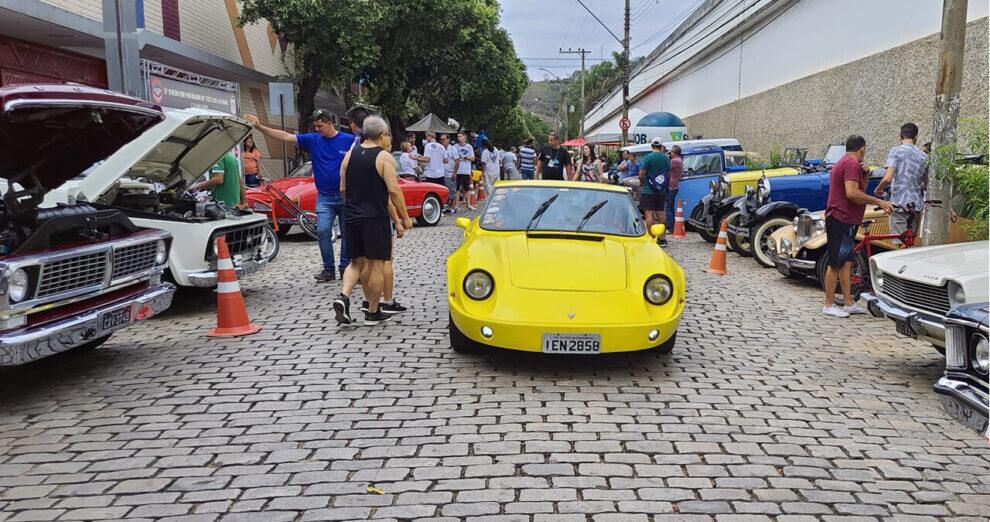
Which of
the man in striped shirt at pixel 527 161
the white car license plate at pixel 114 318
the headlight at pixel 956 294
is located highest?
the man in striped shirt at pixel 527 161

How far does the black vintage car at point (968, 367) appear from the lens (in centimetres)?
334

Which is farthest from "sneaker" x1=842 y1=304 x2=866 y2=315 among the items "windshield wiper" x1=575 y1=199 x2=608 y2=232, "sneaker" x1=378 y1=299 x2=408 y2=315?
"sneaker" x1=378 y1=299 x2=408 y2=315

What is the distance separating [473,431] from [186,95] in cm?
1290

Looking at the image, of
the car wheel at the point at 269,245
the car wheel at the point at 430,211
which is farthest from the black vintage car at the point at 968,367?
the car wheel at the point at 430,211

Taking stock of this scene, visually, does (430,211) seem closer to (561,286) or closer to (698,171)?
(698,171)

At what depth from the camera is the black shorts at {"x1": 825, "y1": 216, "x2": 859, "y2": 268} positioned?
7062mm

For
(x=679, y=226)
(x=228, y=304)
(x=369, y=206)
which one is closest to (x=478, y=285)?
(x=369, y=206)

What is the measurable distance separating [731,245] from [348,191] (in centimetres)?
774

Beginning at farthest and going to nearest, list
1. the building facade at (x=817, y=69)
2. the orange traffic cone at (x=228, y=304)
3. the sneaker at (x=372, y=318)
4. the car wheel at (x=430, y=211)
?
1. the car wheel at (x=430, y=211)
2. the building facade at (x=817, y=69)
3. the sneaker at (x=372, y=318)
4. the orange traffic cone at (x=228, y=304)

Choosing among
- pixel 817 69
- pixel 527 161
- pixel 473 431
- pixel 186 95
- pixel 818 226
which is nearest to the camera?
pixel 473 431

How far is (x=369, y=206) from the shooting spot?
6422 mm

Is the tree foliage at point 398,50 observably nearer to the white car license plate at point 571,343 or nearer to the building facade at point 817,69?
the building facade at point 817,69

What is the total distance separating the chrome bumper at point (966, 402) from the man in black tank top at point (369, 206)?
14.0ft

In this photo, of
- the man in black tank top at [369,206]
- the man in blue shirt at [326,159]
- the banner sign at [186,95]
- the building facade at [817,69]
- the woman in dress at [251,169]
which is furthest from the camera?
the building facade at [817,69]
